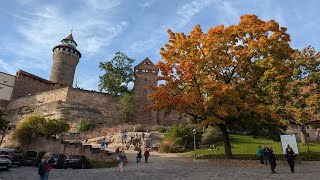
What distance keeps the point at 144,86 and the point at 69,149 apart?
39.2 m

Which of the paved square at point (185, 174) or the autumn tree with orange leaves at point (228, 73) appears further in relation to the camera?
the autumn tree with orange leaves at point (228, 73)

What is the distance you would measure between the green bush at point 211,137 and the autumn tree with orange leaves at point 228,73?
1420 centimetres

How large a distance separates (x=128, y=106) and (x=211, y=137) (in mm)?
23789

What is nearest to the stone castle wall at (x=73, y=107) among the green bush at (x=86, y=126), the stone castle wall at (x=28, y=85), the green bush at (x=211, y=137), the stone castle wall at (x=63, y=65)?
the green bush at (x=86, y=126)

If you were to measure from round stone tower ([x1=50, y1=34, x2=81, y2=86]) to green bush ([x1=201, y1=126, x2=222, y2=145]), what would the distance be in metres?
52.4

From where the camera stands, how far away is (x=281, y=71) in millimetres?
21969

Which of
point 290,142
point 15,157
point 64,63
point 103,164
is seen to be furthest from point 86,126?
point 290,142

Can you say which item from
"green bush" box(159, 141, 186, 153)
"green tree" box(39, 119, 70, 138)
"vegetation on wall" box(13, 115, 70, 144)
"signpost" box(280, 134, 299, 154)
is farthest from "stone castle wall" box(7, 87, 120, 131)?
"signpost" box(280, 134, 299, 154)

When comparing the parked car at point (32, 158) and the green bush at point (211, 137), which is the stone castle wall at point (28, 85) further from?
the parked car at point (32, 158)

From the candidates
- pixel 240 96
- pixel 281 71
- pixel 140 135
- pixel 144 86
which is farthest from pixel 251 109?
pixel 144 86

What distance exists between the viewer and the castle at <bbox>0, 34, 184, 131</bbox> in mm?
58750

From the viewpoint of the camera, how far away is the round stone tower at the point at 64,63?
79875mm

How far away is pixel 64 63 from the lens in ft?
265

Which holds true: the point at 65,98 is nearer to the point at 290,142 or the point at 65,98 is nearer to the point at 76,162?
the point at 76,162
